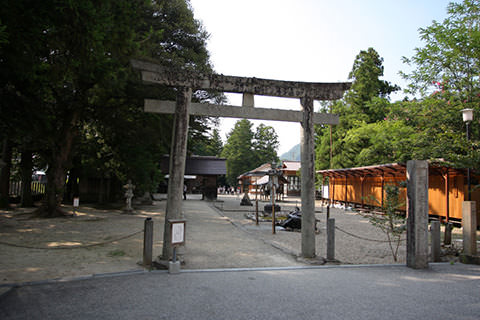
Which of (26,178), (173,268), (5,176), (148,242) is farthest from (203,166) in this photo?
(173,268)

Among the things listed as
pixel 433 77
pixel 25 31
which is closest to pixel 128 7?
pixel 25 31

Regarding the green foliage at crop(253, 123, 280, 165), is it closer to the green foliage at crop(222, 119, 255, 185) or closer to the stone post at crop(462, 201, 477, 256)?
the green foliage at crop(222, 119, 255, 185)

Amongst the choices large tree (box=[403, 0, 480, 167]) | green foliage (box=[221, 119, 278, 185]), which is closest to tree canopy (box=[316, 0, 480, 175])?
large tree (box=[403, 0, 480, 167])

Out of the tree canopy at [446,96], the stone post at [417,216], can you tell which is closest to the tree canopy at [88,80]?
the stone post at [417,216]

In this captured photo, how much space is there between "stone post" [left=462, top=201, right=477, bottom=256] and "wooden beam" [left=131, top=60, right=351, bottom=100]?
157 inches

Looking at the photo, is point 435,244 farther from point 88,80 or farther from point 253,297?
point 88,80

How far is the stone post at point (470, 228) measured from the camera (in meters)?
6.67

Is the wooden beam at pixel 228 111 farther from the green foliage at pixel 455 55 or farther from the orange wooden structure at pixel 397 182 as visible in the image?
the green foliage at pixel 455 55

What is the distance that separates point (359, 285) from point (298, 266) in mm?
1482

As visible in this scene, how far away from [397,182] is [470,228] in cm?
1033

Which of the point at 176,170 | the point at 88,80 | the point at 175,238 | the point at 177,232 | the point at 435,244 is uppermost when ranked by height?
the point at 88,80

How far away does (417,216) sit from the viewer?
6.30 meters

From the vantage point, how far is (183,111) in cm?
629

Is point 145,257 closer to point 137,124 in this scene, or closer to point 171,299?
point 171,299
